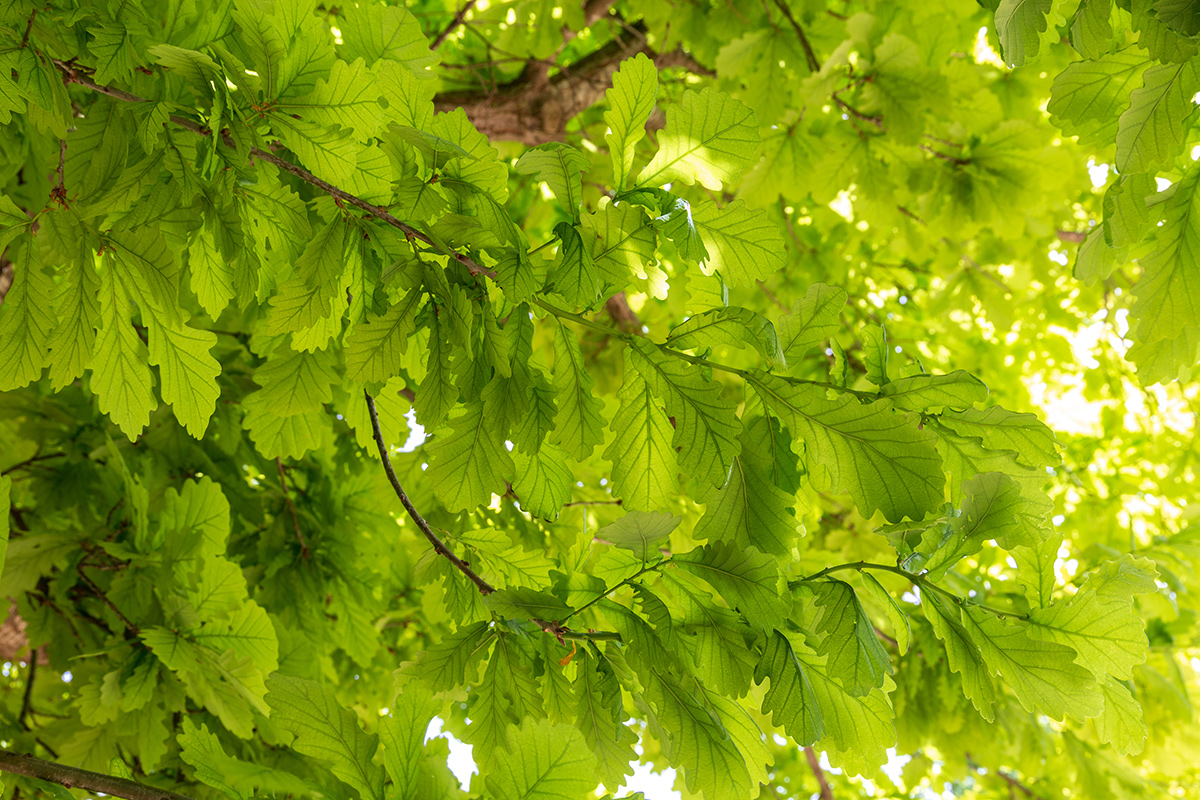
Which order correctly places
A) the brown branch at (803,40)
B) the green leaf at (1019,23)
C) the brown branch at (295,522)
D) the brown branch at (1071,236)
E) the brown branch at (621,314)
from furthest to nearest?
1. the brown branch at (1071,236)
2. the brown branch at (621,314)
3. the brown branch at (803,40)
4. the brown branch at (295,522)
5. the green leaf at (1019,23)

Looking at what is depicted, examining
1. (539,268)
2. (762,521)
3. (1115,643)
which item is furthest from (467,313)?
(1115,643)

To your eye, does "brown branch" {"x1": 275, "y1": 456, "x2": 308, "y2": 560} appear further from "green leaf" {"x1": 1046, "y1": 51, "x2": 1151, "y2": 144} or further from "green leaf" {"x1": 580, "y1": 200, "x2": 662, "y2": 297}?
"green leaf" {"x1": 1046, "y1": 51, "x2": 1151, "y2": 144}

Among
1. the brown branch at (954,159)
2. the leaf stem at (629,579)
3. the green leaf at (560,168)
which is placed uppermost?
the brown branch at (954,159)

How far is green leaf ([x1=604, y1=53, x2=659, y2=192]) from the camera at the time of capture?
0.94 m

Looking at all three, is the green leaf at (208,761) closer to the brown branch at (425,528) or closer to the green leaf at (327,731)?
the green leaf at (327,731)

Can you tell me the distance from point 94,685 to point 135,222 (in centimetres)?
111

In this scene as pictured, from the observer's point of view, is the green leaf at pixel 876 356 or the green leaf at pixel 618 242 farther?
the green leaf at pixel 876 356

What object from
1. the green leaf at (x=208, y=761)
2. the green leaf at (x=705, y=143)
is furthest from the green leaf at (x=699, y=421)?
the green leaf at (x=208, y=761)

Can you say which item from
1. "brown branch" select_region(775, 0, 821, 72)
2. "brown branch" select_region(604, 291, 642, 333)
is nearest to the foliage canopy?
"brown branch" select_region(775, 0, 821, 72)

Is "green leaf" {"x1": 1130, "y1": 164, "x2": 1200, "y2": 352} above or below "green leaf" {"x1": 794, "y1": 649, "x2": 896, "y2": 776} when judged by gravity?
above

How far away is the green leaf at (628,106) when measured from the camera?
36.9 inches

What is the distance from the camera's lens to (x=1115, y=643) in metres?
0.96

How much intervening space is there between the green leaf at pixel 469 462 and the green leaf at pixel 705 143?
1.18ft

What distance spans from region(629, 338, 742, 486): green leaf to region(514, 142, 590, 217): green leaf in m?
0.19
